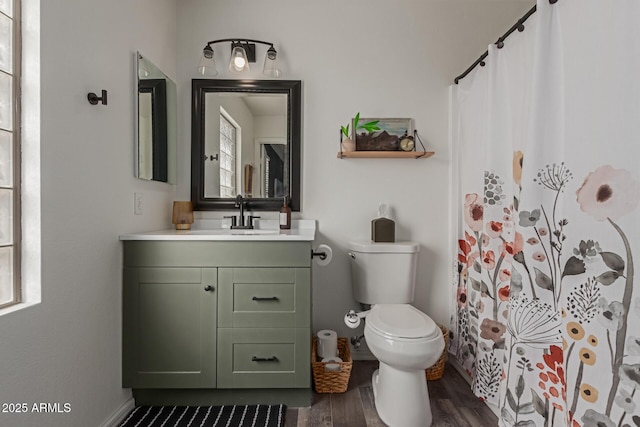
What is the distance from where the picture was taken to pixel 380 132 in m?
2.19

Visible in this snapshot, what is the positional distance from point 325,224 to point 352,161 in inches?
18.1

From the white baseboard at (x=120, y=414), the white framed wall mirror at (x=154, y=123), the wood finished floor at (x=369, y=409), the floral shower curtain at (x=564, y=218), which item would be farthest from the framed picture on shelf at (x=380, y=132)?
the white baseboard at (x=120, y=414)

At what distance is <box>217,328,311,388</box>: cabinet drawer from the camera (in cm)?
162

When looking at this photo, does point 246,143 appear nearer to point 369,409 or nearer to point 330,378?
point 330,378

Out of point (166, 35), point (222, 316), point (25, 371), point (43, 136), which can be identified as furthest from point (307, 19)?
point (25, 371)

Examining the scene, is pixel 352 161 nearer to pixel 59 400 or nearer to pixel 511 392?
pixel 511 392

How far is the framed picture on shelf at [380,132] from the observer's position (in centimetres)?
218

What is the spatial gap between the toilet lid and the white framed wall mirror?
1441 millimetres

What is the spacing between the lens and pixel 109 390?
1.52 metres

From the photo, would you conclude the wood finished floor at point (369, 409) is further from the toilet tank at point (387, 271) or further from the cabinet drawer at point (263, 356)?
the toilet tank at point (387, 271)

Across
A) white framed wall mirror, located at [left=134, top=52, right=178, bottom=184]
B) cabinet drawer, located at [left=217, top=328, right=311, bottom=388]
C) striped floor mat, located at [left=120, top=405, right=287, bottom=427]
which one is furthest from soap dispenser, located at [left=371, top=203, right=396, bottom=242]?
white framed wall mirror, located at [left=134, top=52, right=178, bottom=184]

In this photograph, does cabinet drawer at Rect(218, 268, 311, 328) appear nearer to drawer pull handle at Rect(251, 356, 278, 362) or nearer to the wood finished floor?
drawer pull handle at Rect(251, 356, 278, 362)

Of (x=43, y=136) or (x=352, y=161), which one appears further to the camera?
(x=352, y=161)

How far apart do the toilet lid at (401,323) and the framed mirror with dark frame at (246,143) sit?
904 mm
